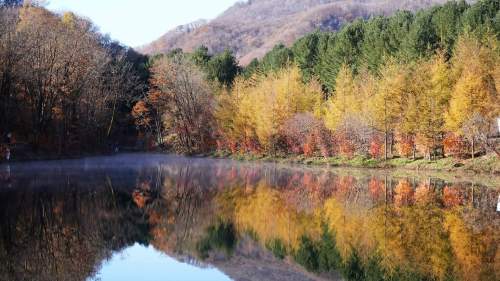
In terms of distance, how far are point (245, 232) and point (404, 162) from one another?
2789cm

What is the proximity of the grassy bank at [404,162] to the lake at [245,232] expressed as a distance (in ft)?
23.8

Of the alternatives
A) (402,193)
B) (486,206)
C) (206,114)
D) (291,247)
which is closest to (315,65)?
(206,114)

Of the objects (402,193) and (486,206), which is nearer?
(486,206)

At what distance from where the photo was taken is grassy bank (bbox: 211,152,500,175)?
34.1 metres

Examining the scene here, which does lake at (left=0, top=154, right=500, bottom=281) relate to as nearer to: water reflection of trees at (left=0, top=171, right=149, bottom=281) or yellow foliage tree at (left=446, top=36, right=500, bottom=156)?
water reflection of trees at (left=0, top=171, right=149, bottom=281)

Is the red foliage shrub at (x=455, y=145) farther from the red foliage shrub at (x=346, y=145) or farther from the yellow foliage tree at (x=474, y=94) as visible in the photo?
the red foliage shrub at (x=346, y=145)

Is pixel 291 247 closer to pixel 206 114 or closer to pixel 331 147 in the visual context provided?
pixel 331 147

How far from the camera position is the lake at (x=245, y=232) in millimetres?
11320

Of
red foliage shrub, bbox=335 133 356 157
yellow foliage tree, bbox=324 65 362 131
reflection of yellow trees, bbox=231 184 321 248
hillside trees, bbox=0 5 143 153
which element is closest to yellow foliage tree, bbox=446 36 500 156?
yellow foliage tree, bbox=324 65 362 131

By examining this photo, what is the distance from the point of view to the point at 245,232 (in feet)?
51.0

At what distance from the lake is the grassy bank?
7.24 m

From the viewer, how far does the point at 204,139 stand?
6419 centimetres

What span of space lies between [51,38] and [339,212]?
32112 mm

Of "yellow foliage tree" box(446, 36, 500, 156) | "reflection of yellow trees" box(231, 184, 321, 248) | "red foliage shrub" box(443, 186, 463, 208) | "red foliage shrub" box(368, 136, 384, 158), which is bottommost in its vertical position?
"red foliage shrub" box(443, 186, 463, 208)
